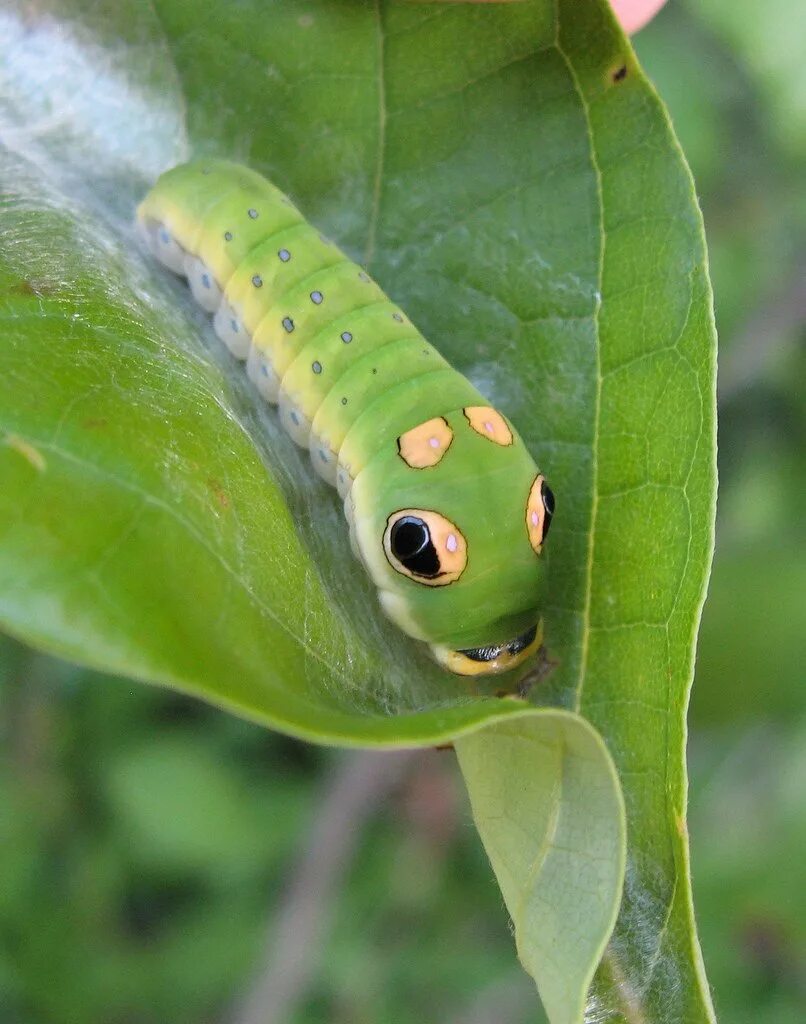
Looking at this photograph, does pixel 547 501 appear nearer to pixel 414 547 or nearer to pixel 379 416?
pixel 414 547

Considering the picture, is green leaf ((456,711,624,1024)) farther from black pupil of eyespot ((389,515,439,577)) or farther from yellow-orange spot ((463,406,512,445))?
yellow-orange spot ((463,406,512,445))

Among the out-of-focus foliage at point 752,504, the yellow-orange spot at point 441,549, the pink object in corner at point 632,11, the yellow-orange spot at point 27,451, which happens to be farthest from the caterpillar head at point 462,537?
the out-of-focus foliage at point 752,504

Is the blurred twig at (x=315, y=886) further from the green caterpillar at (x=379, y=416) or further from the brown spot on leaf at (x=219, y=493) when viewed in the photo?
the brown spot on leaf at (x=219, y=493)

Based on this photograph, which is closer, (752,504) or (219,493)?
(219,493)

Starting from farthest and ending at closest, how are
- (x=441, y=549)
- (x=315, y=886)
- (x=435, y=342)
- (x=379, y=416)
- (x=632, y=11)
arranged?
(x=315, y=886), (x=632, y=11), (x=435, y=342), (x=379, y=416), (x=441, y=549)

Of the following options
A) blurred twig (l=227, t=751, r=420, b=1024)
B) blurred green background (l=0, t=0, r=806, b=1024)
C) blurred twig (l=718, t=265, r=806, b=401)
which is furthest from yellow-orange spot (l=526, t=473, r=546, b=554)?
blurred twig (l=718, t=265, r=806, b=401)

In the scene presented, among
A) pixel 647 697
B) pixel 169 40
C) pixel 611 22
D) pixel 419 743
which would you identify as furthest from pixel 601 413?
pixel 169 40

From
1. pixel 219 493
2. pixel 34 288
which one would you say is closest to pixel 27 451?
pixel 219 493
